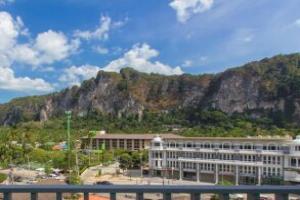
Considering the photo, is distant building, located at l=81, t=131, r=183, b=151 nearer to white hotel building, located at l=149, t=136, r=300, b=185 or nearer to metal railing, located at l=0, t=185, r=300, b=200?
white hotel building, located at l=149, t=136, r=300, b=185

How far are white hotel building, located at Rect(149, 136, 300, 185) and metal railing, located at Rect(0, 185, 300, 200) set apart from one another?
4163cm

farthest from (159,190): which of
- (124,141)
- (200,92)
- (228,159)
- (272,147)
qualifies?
(200,92)

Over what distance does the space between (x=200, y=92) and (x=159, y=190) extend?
504 feet

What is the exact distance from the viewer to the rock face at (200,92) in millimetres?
124938

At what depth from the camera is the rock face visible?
125m

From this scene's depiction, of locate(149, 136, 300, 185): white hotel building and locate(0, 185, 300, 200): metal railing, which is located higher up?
locate(0, 185, 300, 200): metal railing

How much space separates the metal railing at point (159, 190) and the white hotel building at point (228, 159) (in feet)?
137

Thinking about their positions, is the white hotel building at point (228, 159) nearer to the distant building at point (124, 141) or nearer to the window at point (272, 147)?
the window at point (272, 147)

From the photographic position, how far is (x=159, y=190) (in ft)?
12.5

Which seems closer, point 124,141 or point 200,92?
point 124,141

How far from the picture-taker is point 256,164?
4831cm

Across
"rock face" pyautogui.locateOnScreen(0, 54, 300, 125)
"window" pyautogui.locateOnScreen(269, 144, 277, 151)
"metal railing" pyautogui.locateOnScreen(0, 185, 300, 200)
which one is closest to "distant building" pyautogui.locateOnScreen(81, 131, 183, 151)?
"rock face" pyautogui.locateOnScreen(0, 54, 300, 125)

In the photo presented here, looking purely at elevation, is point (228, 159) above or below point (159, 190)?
below

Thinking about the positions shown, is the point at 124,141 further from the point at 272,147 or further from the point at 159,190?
the point at 159,190
